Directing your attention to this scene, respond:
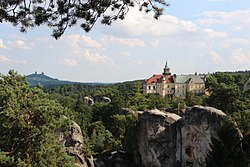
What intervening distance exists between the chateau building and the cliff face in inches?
1982

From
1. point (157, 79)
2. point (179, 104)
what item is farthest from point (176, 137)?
point (157, 79)

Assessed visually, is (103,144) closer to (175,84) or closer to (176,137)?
(176,137)

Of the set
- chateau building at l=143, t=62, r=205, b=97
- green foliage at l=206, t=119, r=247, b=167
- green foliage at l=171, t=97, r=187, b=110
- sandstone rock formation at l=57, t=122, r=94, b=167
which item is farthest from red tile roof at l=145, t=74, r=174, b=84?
green foliage at l=206, t=119, r=247, b=167

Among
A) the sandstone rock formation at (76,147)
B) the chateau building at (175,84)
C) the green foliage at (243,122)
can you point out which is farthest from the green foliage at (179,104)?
the chateau building at (175,84)

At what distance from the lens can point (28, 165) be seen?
12812 mm

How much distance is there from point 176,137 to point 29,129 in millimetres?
12318

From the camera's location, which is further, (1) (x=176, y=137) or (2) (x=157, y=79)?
(2) (x=157, y=79)

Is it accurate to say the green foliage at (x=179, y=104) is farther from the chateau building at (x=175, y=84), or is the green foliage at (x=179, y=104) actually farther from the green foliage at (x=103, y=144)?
the chateau building at (x=175, y=84)

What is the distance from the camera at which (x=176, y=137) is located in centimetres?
2355

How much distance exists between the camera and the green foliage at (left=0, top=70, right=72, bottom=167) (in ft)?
44.2

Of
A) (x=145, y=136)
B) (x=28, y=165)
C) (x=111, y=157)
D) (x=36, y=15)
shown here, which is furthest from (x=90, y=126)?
(x=36, y=15)

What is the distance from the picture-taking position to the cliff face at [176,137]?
21.5m

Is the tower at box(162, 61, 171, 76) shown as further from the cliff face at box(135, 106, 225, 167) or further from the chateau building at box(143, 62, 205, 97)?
the cliff face at box(135, 106, 225, 167)

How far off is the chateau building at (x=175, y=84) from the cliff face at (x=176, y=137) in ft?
165
